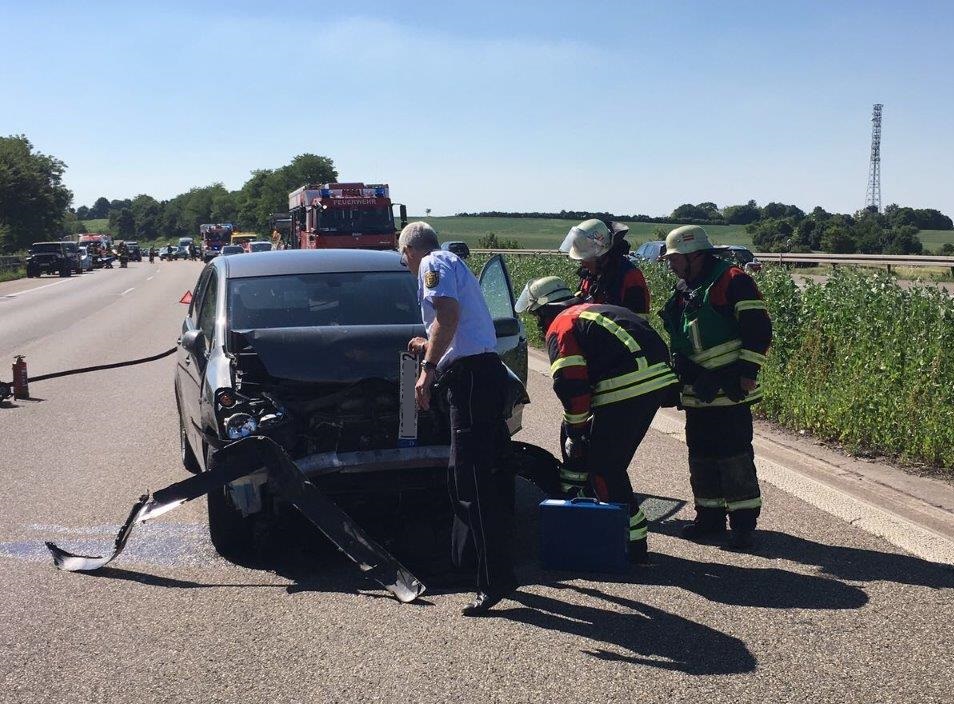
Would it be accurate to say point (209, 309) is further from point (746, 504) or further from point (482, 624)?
point (746, 504)

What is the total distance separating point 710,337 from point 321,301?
2446 mm

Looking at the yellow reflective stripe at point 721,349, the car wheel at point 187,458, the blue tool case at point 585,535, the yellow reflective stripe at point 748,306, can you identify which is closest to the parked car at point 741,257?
the yellow reflective stripe at point 748,306

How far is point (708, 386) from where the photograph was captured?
19.6ft

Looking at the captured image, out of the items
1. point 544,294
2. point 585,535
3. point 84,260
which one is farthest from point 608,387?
point 84,260

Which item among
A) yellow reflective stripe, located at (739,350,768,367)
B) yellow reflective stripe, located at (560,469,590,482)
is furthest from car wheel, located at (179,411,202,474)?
yellow reflective stripe, located at (739,350,768,367)

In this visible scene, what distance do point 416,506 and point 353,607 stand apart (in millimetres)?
979

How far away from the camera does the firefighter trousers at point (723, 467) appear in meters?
5.89

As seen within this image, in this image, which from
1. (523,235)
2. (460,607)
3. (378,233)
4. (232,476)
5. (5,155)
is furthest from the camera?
(523,235)

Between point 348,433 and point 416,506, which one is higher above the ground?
point 348,433

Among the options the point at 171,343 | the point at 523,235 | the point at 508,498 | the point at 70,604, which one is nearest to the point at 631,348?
the point at 508,498

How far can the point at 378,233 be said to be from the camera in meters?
29.2

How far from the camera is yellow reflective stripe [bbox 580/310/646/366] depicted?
5.44 metres

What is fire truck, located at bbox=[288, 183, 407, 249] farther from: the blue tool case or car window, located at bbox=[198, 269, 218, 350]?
the blue tool case

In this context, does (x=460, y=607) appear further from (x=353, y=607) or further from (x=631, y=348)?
(x=631, y=348)
